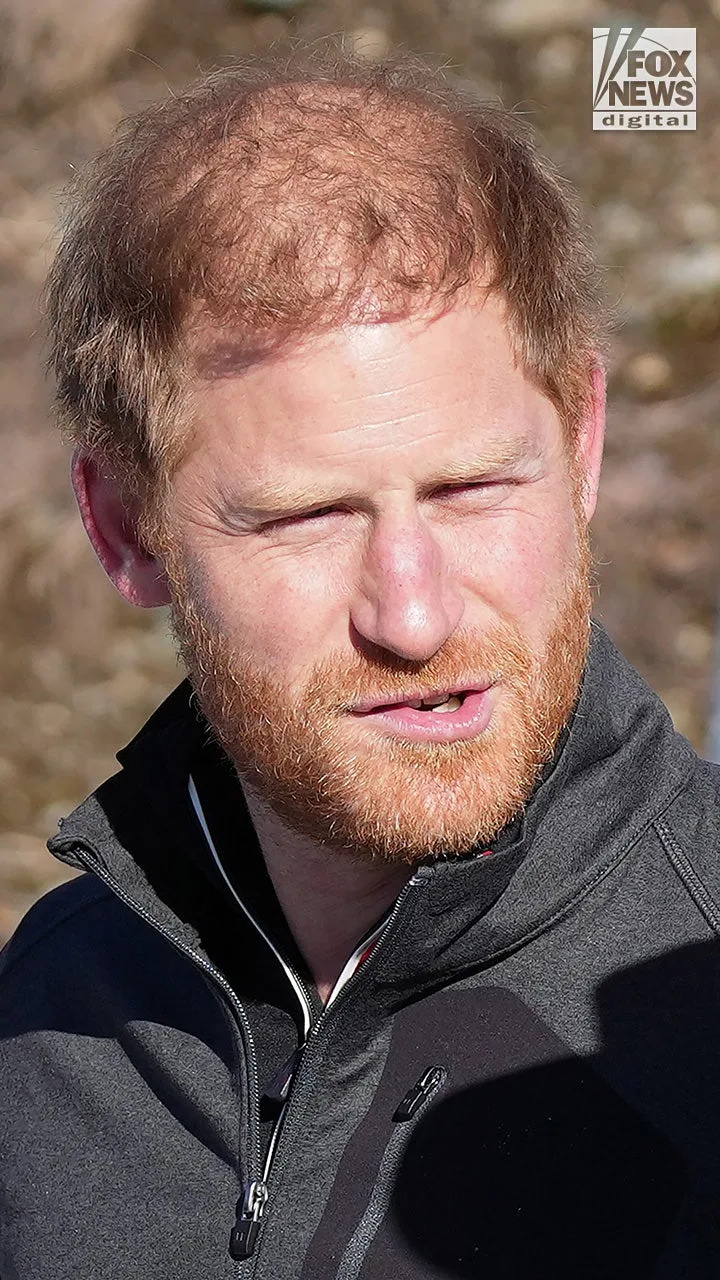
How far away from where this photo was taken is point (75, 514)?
15.7 feet

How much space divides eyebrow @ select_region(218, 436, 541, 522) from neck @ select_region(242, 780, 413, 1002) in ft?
1.49

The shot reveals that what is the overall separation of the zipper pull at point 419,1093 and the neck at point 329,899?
238 mm

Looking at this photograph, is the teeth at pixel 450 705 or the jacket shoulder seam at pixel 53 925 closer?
the teeth at pixel 450 705

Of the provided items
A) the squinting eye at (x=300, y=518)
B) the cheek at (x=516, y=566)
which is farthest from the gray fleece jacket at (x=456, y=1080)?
the squinting eye at (x=300, y=518)

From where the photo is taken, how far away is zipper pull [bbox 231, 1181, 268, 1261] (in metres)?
1.67

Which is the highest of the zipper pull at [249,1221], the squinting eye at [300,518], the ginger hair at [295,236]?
the ginger hair at [295,236]

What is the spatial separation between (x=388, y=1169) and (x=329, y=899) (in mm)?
376

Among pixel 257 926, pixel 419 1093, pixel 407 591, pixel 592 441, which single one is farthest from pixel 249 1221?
pixel 592 441

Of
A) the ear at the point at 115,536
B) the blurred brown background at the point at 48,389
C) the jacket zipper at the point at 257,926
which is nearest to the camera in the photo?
the jacket zipper at the point at 257,926

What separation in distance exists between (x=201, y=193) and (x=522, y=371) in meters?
0.45

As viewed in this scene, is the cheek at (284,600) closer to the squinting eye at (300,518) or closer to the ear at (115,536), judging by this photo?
the squinting eye at (300,518)

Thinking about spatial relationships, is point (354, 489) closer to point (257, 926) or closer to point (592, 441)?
point (592, 441)

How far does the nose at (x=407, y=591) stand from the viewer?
1588 mm

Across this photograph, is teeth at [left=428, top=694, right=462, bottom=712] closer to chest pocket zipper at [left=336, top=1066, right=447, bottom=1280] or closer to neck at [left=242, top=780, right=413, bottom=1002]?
neck at [left=242, top=780, right=413, bottom=1002]
